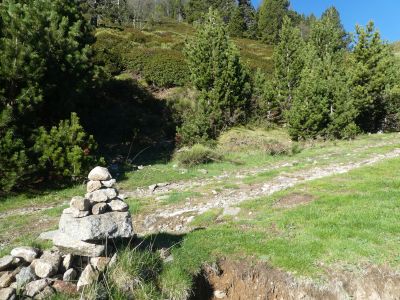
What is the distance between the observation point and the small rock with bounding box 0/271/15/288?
21.6ft

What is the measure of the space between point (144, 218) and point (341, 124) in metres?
23.0

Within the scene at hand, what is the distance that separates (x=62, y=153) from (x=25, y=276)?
1121 centimetres

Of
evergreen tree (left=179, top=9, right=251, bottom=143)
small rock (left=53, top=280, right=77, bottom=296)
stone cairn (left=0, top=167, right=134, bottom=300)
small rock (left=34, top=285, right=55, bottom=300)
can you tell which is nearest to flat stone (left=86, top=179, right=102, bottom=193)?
stone cairn (left=0, top=167, right=134, bottom=300)

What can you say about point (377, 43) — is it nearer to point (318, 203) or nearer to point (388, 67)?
point (388, 67)

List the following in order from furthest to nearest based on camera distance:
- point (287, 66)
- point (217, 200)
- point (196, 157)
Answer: point (287, 66), point (196, 157), point (217, 200)

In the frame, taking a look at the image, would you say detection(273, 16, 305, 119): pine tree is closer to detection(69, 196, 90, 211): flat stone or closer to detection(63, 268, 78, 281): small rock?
detection(69, 196, 90, 211): flat stone

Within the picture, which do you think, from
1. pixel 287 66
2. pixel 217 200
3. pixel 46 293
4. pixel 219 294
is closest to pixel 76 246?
pixel 46 293

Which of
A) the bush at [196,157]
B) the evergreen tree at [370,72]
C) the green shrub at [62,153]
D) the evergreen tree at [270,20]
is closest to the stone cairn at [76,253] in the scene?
the green shrub at [62,153]

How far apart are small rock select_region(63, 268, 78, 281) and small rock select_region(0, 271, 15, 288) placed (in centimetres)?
90

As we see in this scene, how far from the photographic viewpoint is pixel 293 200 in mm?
12695

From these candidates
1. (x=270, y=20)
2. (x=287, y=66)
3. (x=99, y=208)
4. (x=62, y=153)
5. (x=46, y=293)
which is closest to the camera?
(x=46, y=293)

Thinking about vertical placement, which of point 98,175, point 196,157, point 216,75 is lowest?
point 196,157

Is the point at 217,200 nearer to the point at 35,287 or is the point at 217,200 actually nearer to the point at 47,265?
the point at 47,265

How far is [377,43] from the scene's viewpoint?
115 ft
